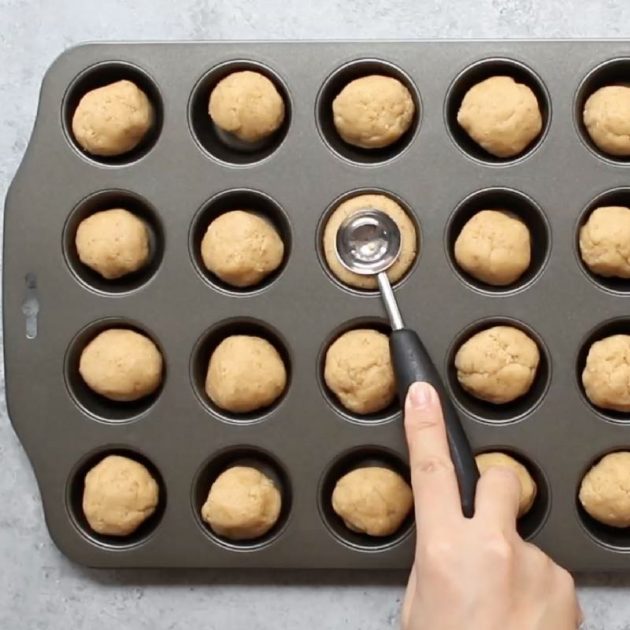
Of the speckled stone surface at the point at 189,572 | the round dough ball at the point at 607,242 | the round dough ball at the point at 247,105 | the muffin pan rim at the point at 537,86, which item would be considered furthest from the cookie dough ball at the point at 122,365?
the round dough ball at the point at 607,242

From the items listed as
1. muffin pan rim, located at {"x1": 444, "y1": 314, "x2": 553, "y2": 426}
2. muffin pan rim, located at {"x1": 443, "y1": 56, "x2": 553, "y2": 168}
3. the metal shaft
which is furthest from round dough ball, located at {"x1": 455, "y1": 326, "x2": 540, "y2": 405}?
muffin pan rim, located at {"x1": 443, "y1": 56, "x2": 553, "y2": 168}

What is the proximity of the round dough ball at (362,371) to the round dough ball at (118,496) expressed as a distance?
1.14ft

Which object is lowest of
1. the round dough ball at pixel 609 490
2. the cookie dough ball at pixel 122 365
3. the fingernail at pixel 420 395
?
the round dough ball at pixel 609 490

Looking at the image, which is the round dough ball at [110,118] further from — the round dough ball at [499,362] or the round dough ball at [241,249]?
the round dough ball at [499,362]

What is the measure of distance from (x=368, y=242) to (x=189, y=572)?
0.64 metres

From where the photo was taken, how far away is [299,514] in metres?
1.46

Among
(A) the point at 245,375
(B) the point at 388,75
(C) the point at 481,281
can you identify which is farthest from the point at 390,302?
(B) the point at 388,75

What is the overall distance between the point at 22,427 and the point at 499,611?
0.81 metres

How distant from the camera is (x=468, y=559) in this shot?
118 cm

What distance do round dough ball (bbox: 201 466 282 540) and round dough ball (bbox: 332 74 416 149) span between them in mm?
573

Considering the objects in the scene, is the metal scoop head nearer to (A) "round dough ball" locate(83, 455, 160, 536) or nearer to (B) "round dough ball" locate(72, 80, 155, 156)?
(B) "round dough ball" locate(72, 80, 155, 156)

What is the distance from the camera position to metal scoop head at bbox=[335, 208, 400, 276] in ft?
4.72

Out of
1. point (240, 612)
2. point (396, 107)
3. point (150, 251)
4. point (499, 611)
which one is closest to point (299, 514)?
point (240, 612)

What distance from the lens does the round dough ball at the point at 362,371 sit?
1.42 m
